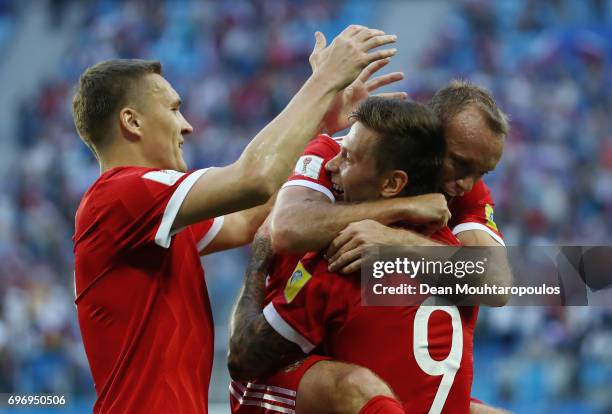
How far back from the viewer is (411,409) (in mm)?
3225

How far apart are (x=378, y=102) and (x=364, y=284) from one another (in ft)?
2.04

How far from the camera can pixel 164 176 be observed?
3328 millimetres

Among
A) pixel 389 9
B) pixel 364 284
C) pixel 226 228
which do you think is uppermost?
pixel 389 9

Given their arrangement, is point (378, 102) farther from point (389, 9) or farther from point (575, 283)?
point (389, 9)

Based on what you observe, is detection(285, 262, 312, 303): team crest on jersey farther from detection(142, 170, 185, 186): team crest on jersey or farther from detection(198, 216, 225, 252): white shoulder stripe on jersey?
detection(198, 216, 225, 252): white shoulder stripe on jersey

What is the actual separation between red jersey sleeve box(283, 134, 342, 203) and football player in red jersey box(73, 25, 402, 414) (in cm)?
27

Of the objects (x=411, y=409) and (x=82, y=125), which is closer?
(x=411, y=409)

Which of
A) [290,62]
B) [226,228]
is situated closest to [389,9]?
[290,62]

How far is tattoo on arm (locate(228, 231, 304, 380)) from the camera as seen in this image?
131 inches

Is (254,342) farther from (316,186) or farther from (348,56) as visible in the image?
(348,56)

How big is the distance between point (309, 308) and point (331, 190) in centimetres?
47

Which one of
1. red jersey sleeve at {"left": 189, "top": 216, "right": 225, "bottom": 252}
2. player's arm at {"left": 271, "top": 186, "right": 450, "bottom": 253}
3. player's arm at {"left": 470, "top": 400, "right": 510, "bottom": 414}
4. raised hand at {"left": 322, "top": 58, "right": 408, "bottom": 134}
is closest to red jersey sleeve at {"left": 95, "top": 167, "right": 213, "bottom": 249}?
player's arm at {"left": 271, "top": 186, "right": 450, "bottom": 253}

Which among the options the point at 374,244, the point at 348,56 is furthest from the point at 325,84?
the point at 374,244

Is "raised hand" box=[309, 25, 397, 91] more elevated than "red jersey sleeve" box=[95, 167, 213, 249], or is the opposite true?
"raised hand" box=[309, 25, 397, 91]
